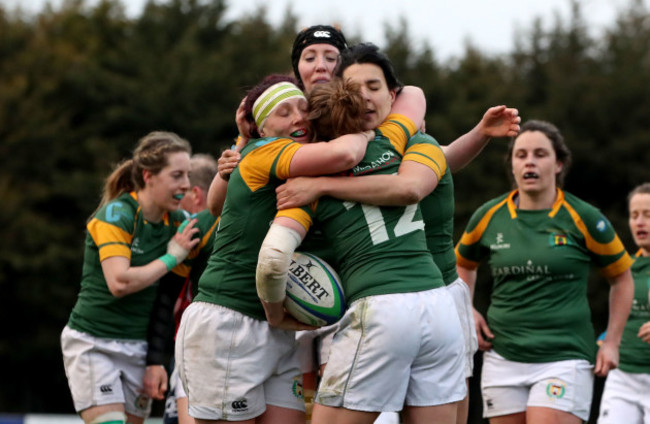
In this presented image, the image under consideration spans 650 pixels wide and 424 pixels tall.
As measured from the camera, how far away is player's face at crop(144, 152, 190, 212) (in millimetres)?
6008

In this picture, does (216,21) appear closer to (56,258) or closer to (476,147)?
(56,258)

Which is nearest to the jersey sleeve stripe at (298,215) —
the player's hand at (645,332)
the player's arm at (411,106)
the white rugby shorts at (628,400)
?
the player's arm at (411,106)

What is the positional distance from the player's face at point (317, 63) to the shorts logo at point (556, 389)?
2.21 m

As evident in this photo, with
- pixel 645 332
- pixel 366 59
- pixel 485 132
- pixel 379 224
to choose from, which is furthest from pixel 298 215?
pixel 645 332

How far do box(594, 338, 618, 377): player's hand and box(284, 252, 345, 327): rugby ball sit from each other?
93.5 inches

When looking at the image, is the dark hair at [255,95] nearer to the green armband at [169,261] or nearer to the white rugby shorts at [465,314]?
the white rugby shorts at [465,314]

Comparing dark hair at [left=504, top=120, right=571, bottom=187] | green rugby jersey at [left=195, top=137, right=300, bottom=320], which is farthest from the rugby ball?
dark hair at [left=504, top=120, right=571, bottom=187]

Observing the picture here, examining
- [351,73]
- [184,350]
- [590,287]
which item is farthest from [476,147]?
[590,287]

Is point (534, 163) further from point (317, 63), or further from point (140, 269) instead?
point (140, 269)

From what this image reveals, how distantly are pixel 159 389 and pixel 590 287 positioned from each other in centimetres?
1507

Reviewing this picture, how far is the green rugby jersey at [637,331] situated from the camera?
6859 millimetres

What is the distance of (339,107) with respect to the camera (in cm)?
416

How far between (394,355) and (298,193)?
2.48 feet

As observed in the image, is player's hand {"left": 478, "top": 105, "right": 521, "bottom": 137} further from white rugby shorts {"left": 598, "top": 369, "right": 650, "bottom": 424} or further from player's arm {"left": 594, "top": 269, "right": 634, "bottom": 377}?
white rugby shorts {"left": 598, "top": 369, "right": 650, "bottom": 424}
